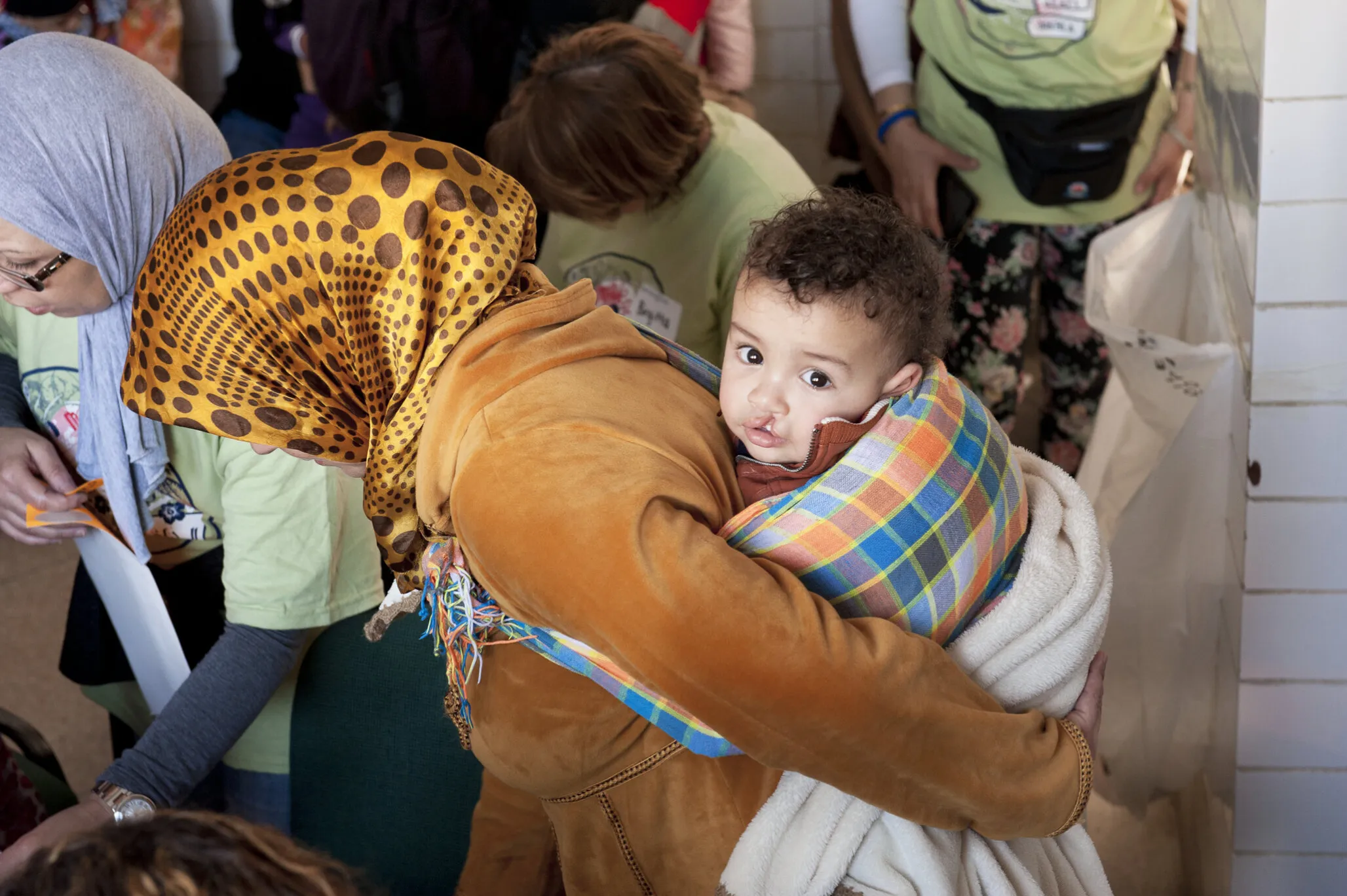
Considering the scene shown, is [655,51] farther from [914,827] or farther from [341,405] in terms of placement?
[914,827]

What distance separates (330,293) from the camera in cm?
108

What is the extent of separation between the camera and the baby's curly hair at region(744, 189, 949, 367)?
1.12 meters

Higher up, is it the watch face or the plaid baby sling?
the plaid baby sling

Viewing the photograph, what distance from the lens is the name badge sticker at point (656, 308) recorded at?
2.16 meters

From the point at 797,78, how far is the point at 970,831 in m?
3.26

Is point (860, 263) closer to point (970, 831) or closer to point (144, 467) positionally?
point (970, 831)

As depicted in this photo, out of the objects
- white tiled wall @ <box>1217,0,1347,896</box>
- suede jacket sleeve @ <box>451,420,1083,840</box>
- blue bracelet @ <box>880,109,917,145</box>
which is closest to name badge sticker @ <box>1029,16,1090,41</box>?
blue bracelet @ <box>880,109,917,145</box>

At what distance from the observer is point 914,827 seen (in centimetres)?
105

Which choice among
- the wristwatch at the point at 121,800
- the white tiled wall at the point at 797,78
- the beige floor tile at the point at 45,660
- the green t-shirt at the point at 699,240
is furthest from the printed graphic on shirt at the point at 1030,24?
the beige floor tile at the point at 45,660

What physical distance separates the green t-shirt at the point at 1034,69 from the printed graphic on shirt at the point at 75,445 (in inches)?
66.4

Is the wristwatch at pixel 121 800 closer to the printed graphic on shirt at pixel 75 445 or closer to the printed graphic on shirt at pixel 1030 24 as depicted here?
the printed graphic on shirt at pixel 75 445

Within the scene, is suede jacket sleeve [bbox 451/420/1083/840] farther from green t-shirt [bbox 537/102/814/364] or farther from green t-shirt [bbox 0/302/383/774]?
green t-shirt [bbox 537/102/814/364]

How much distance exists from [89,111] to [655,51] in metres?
0.91

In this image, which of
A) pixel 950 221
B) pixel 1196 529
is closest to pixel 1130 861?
pixel 1196 529
